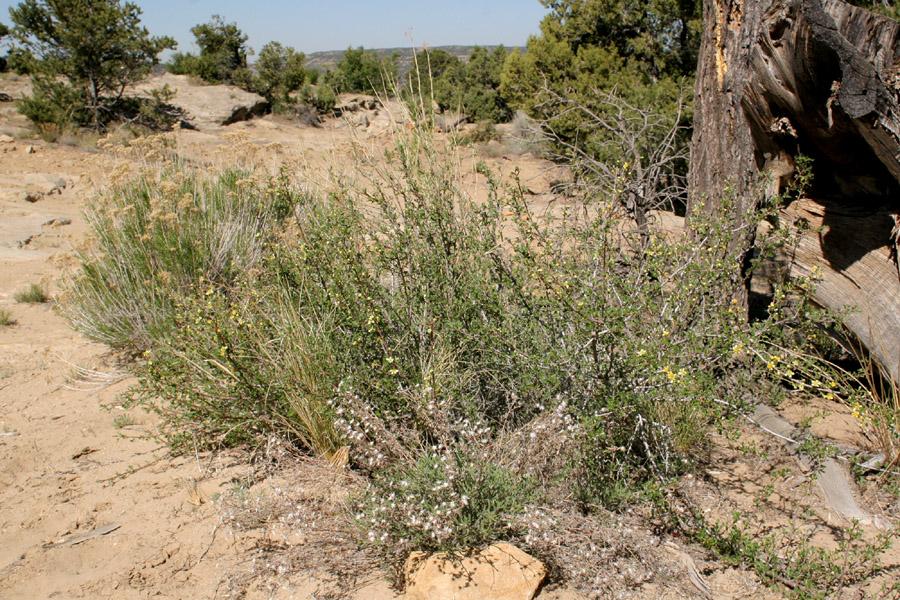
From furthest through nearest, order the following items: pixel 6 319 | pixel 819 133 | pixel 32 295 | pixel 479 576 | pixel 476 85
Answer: pixel 476 85 → pixel 32 295 → pixel 6 319 → pixel 819 133 → pixel 479 576

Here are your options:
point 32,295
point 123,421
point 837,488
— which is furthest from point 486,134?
point 837,488

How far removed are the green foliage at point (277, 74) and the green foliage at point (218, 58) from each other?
0.53 meters

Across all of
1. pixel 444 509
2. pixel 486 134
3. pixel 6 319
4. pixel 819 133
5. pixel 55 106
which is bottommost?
pixel 444 509

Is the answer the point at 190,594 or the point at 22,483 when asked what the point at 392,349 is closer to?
the point at 190,594

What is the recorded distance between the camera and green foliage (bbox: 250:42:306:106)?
2127cm

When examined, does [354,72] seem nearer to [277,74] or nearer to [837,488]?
[277,74]

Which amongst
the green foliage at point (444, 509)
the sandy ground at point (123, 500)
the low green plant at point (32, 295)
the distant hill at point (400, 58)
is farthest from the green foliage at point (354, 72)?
the green foliage at point (444, 509)

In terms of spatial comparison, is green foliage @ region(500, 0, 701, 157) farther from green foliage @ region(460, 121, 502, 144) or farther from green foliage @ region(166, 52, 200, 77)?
green foliage @ region(166, 52, 200, 77)

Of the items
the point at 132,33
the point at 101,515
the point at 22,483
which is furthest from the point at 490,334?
the point at 132,33

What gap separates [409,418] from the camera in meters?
3.09

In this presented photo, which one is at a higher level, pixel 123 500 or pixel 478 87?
pixel 478 87

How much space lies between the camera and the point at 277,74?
2130 centimetres

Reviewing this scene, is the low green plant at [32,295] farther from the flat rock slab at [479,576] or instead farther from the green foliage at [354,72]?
the green foliage at [354,72]

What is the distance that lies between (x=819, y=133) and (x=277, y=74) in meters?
20.4
